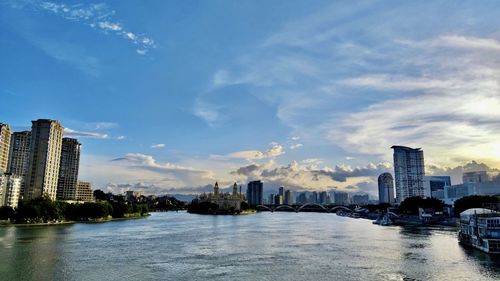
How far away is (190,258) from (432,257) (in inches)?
1141

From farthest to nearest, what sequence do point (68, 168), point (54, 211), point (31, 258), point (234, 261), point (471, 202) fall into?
point (68, 168), point (471, 202), point (54, 211), point (234, 261), point (31, 258)

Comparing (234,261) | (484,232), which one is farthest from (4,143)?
(484,232)

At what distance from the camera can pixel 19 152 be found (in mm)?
162875

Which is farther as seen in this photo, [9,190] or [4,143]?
[4,143]

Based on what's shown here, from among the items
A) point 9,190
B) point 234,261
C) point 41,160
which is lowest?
point 234,261

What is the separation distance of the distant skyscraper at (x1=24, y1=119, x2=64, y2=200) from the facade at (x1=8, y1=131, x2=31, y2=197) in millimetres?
32232

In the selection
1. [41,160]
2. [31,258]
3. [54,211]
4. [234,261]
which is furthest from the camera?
[41,160]

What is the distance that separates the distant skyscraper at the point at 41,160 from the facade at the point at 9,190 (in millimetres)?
5456

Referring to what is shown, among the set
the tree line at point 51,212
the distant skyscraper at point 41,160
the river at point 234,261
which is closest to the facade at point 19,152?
A: the distant skyscraper at point 41,160

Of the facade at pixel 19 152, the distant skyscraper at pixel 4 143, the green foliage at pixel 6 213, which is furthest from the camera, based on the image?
the facade at pixel 19 152

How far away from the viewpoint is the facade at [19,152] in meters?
159

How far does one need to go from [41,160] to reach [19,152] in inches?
1675

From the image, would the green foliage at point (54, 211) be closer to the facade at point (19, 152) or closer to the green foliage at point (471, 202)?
the facade at point (19, 152)

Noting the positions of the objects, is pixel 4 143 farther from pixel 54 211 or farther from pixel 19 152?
pixel 54 211
